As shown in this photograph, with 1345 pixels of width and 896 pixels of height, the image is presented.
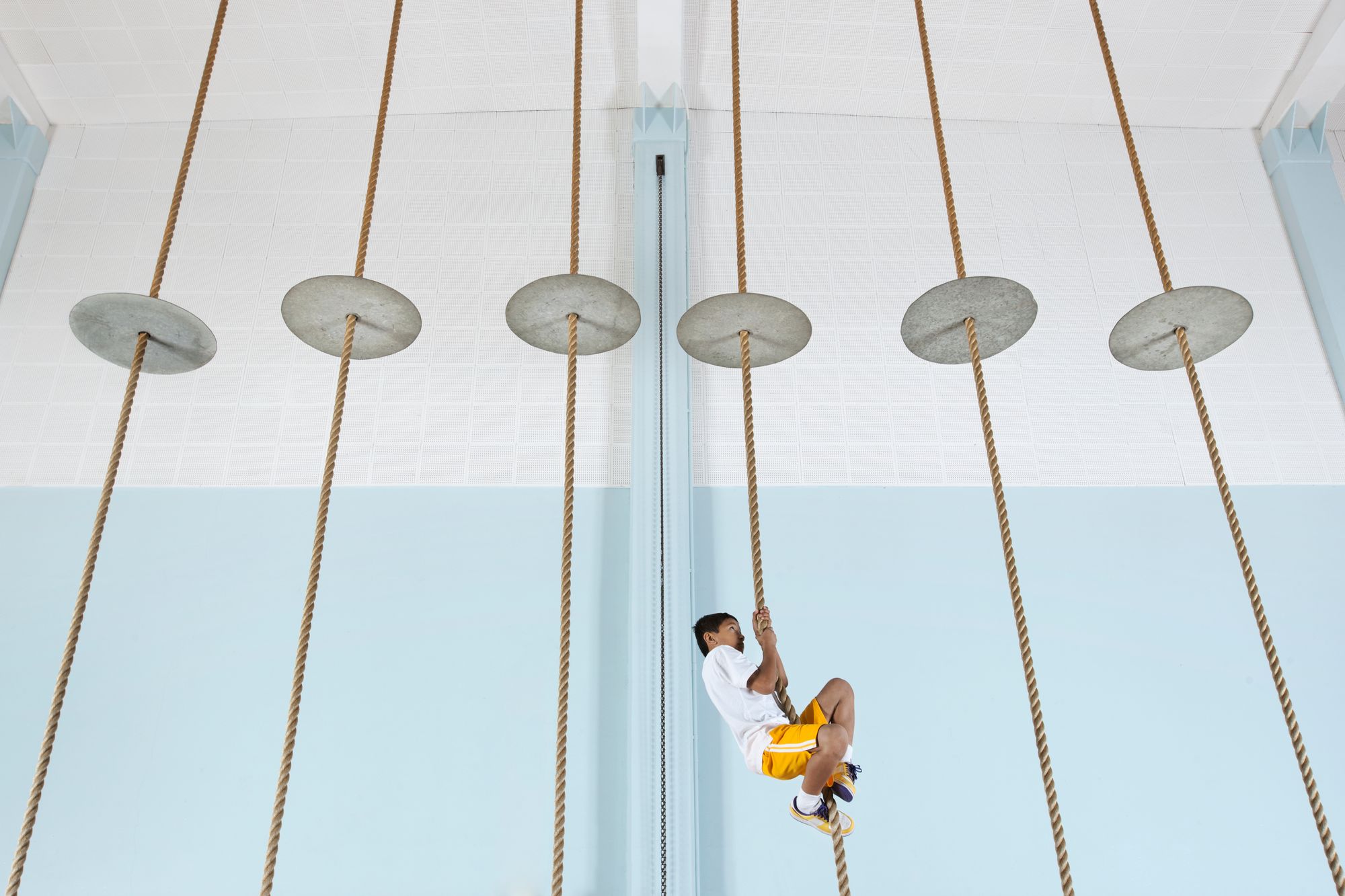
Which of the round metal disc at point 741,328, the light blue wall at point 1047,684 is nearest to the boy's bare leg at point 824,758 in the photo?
the round metal disc at point 741,328

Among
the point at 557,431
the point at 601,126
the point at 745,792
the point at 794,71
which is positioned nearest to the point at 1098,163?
the point at 794,71

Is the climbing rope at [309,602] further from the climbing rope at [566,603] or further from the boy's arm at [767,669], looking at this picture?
the boy's arm at [767,669]

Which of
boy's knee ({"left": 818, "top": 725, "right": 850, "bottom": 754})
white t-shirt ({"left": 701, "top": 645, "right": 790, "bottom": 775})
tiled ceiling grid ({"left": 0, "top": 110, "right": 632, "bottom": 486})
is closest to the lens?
boy's knee ({"left": 818, "top": 725, "right": 850, "bottom": 754})

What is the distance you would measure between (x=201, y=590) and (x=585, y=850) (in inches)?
60.7

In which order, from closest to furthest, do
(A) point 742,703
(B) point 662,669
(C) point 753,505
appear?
(C) point 753,505
(A) point 742,703
(B) point 662,669

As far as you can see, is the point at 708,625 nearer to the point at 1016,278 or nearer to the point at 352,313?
the point at 352,313

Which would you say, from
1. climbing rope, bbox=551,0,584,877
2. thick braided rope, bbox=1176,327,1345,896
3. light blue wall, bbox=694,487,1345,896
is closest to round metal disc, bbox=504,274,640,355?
climbing rope, bbox=551,0,584,877

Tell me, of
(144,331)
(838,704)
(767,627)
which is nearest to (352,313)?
(144,331)

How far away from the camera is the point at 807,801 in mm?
1786

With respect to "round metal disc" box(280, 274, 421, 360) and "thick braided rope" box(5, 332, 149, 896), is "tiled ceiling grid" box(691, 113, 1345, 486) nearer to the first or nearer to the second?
"round metal disc" box(280, 274, 421, 360)

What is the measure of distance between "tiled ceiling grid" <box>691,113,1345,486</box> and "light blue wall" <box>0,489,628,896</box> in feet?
2.85

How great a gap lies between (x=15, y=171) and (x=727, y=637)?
3.61 metres

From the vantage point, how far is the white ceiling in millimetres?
3664

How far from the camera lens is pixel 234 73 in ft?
12.5
